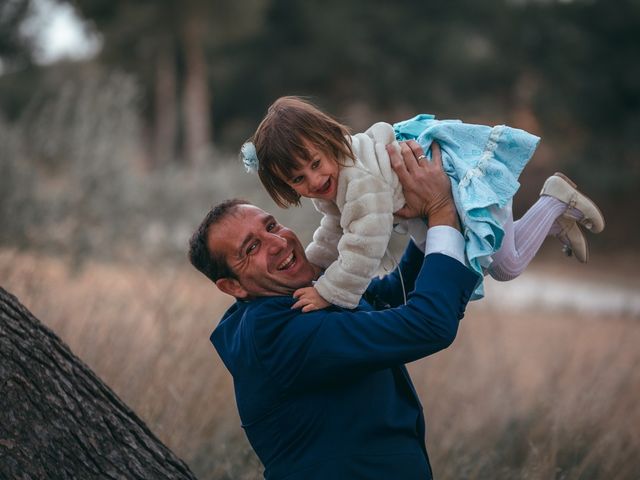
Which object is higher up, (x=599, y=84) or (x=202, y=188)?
(x=599, y=84)

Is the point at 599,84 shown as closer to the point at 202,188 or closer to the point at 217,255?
the point at 202,188

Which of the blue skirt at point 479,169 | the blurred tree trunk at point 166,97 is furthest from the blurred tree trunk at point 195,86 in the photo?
the blue skirt at point 479,169

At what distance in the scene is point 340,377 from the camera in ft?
7.18

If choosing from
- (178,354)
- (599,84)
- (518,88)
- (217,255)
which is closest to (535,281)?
(599,84)

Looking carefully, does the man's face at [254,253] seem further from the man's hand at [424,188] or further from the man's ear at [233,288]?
the man's hand at [424,188]

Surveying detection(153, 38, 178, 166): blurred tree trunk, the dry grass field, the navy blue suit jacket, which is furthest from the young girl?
detection(153, 38, 178, 166): blurred tree trunk

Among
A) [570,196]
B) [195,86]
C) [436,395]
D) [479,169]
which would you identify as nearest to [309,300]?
[479,169]

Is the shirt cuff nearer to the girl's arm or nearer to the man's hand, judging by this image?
the man's hand

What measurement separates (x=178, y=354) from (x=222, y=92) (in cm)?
2600

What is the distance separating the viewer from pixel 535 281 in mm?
18375

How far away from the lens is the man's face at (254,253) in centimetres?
247

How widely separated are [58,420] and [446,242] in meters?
1.19

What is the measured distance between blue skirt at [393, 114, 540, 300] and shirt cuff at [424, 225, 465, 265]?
A: 0.03 meters

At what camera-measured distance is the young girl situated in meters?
2.36
